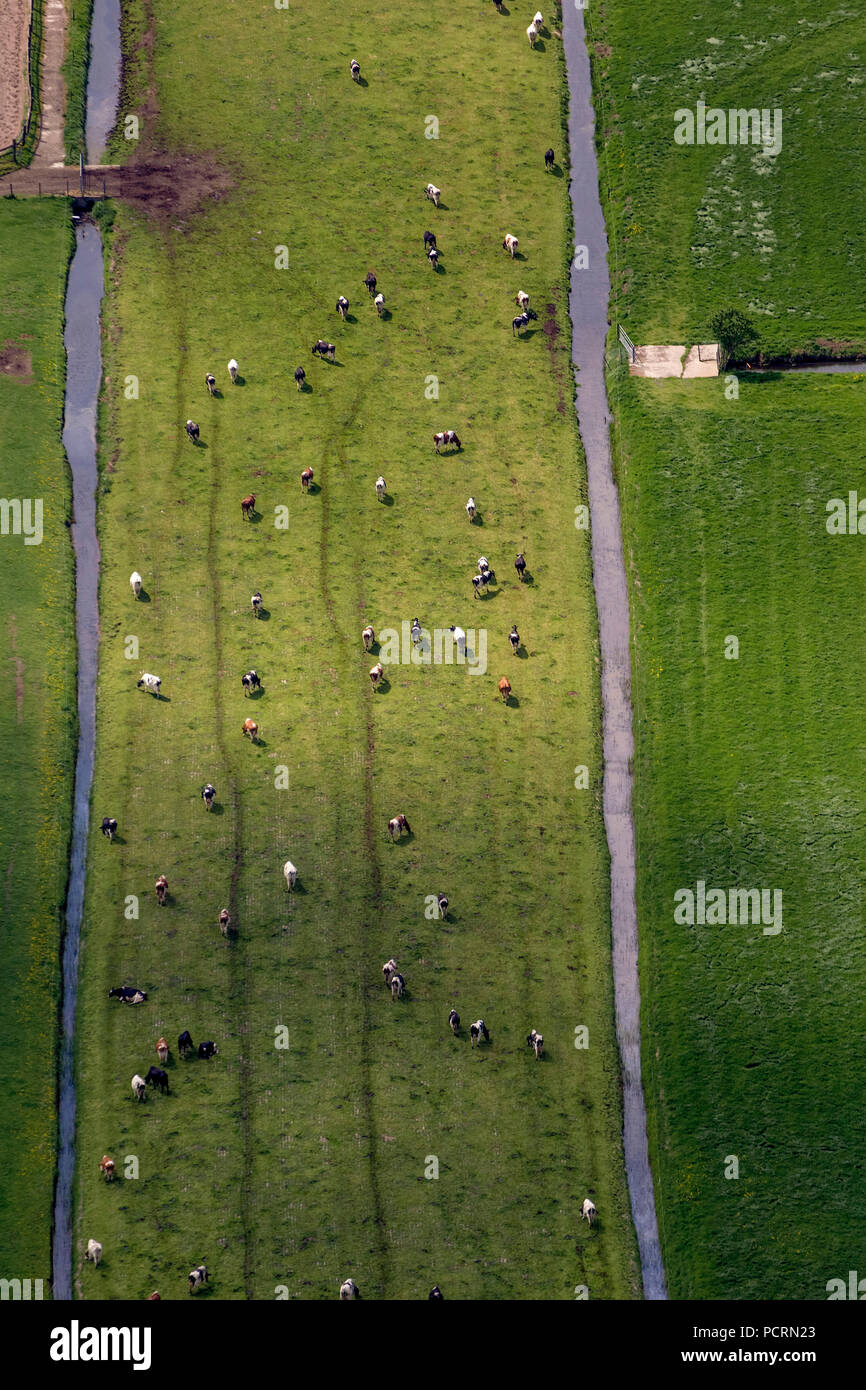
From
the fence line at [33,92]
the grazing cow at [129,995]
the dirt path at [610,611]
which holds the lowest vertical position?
the grazing cow at [129,995]

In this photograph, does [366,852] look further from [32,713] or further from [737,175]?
[737,175]

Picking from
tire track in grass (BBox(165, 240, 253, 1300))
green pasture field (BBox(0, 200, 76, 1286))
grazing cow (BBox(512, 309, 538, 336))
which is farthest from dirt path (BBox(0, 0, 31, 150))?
grazing cow (BBox(512, 309, 538, 336))

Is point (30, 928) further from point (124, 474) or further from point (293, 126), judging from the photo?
point (293, 126)

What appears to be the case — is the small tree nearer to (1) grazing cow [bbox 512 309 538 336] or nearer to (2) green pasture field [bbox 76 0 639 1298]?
(2) green pasture field [bbox 76 0 639 1298]

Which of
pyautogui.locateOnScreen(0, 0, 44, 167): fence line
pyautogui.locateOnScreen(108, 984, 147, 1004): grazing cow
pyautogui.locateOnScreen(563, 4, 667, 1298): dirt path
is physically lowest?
pyautogui.locateOnScreen(108, 984, 147, 1004): grazing cow

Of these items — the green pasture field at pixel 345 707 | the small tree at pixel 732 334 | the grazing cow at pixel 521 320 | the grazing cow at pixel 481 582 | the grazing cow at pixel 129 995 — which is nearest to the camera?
the green pasture field at pixel 345 707

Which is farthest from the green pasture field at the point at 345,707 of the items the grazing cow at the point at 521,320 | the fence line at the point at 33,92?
the fence line at the point at 33,92

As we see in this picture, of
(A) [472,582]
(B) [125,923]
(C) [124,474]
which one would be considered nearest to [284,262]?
(C) [124,474]

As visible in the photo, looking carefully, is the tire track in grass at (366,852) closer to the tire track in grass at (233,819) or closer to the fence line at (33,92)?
the tire track in grass at (233,819)
